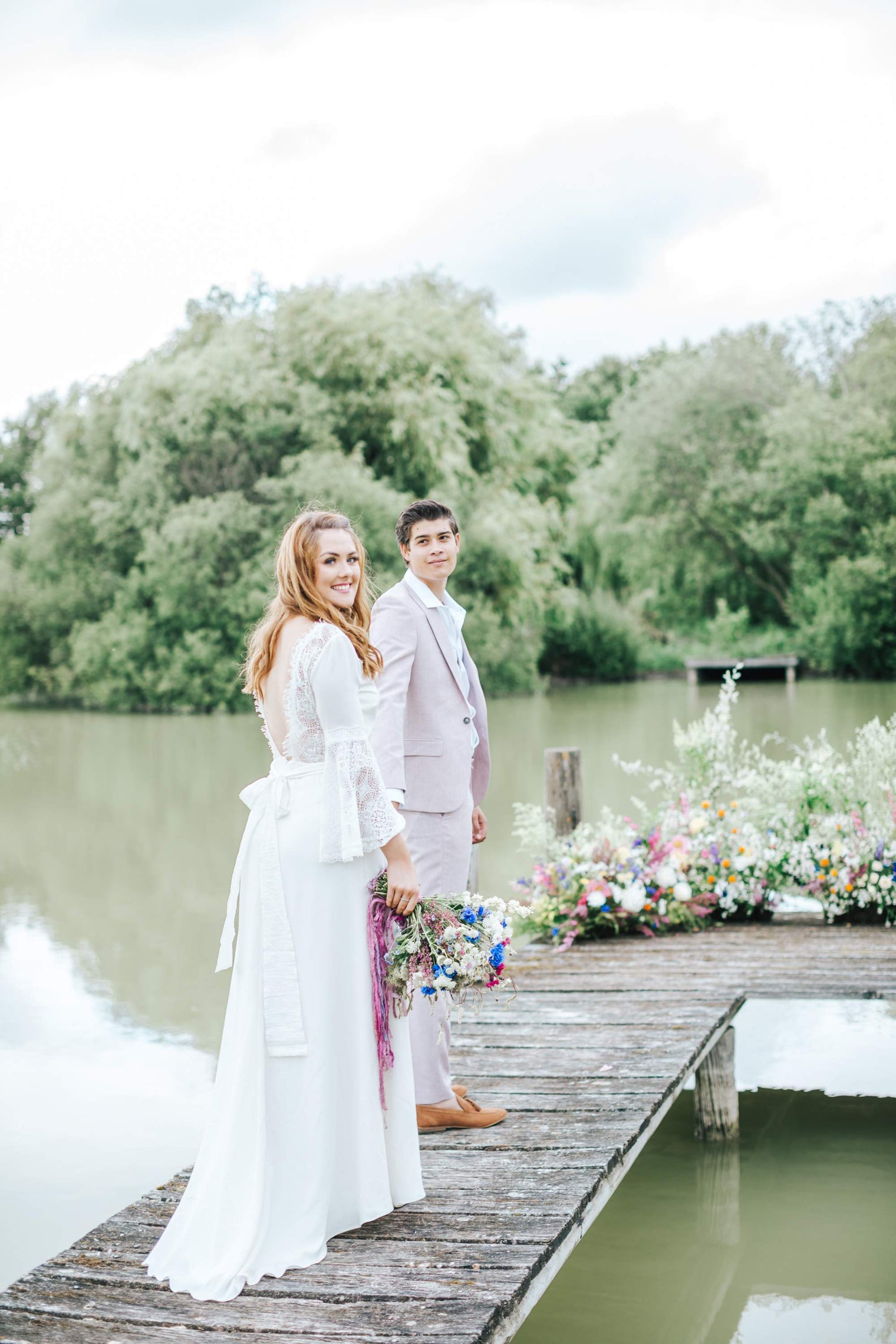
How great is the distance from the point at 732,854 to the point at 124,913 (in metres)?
5.85

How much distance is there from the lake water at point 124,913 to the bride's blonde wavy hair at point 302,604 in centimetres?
297

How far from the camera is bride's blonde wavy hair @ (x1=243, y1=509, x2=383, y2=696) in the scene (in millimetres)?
3160

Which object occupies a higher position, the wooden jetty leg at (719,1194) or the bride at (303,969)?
the bride at (303,969)

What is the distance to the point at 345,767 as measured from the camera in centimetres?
308

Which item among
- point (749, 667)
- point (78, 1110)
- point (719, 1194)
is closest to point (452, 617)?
point (719, 1194)

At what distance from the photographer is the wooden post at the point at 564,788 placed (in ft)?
23.9

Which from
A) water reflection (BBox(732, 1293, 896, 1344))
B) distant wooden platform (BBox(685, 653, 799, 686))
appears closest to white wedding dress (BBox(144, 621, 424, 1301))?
water reflection (BBox(732, 1293, 896, 1344))

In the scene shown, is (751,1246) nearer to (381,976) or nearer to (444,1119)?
(444,1119)

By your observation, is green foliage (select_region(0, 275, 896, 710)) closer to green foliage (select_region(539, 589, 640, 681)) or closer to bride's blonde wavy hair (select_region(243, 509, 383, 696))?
green foliage (select_region(539, 589, 640, 681))

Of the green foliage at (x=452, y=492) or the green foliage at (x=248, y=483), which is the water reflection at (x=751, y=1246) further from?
the green foliage at (x=248, y=483)

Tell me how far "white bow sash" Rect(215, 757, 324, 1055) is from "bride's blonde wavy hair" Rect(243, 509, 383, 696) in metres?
0.25

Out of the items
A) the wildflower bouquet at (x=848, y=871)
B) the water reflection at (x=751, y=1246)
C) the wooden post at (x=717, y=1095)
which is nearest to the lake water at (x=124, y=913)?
the water reflection at (x=751, y=1246)

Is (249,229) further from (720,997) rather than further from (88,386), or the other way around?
(720,997)

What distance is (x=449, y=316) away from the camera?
2964 centimetres
